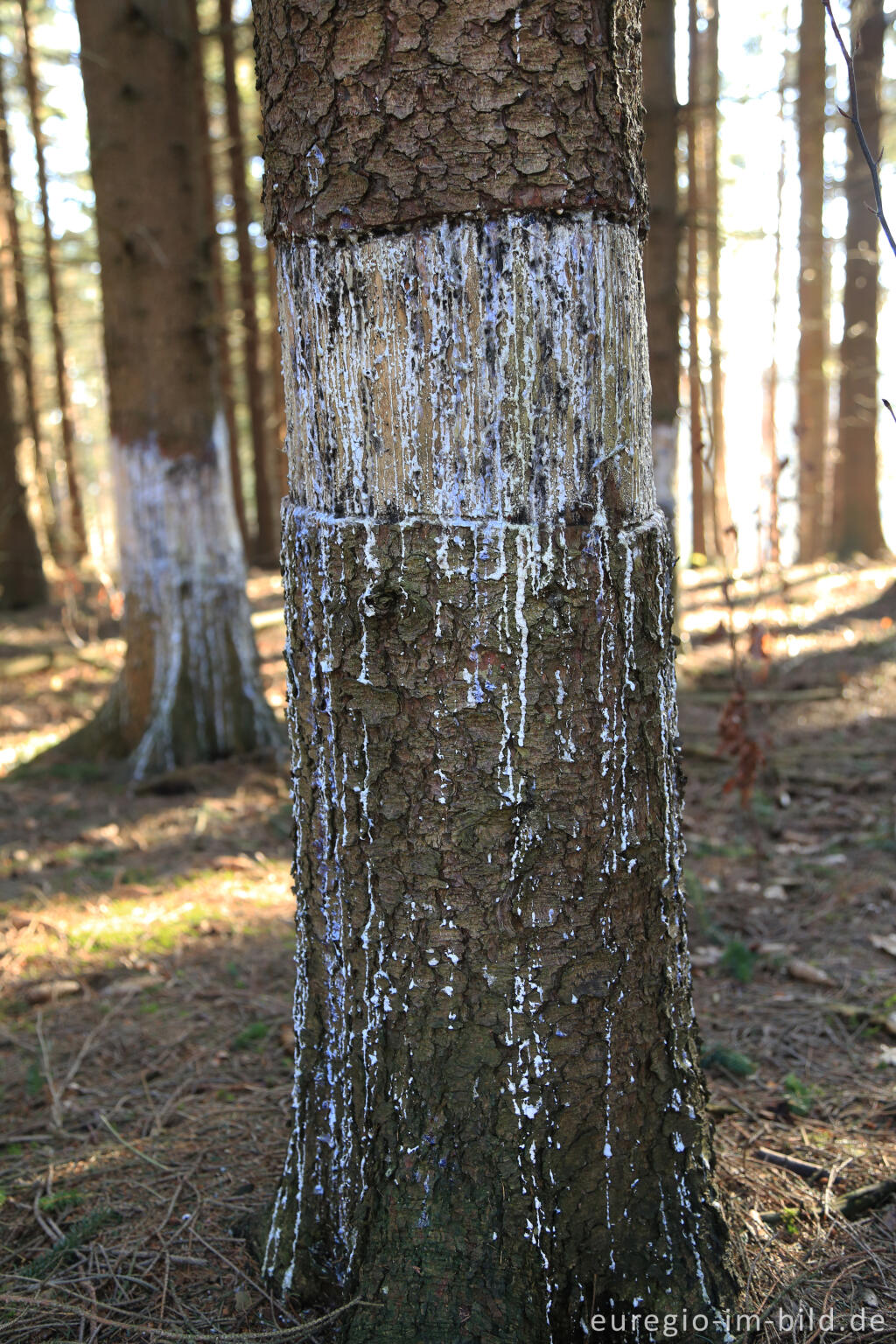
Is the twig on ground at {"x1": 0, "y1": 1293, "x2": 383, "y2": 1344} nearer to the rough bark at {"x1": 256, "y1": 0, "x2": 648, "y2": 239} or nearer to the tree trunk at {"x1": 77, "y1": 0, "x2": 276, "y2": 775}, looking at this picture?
the rough bark at {"x1": 256, "y1": 0, "x2": 648, "y2": 239}

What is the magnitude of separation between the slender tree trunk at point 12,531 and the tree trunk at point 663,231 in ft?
25.7

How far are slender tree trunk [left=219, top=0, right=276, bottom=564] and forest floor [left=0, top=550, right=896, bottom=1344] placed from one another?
21.7 feet

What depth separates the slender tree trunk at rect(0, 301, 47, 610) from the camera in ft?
38.2

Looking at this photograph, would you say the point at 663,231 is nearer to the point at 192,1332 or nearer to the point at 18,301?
the point at 192,1332

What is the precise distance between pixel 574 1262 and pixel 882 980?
76.9 inches

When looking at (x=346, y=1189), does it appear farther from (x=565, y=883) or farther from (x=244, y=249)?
(x=244, y=249)

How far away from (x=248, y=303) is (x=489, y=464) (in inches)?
438

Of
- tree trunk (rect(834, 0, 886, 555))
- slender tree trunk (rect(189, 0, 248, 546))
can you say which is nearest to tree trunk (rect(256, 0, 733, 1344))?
slender tree trunk (rect(189, 0, 248, 546))

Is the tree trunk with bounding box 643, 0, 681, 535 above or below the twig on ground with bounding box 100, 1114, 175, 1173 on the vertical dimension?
above

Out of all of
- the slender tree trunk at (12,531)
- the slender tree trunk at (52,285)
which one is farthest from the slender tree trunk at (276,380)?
the slender tree trunk at (12,531)

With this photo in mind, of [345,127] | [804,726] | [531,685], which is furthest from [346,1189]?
[804,726]

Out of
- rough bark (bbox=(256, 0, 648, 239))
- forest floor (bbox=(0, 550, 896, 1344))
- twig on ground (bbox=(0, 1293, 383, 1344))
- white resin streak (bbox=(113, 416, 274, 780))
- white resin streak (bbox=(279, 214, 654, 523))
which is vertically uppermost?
rough bark (bbox=(256, 0, 648, 239))

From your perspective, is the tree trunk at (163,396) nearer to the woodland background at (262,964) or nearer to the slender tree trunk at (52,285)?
the woodland background at (262,964)

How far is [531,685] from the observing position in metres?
1.55
